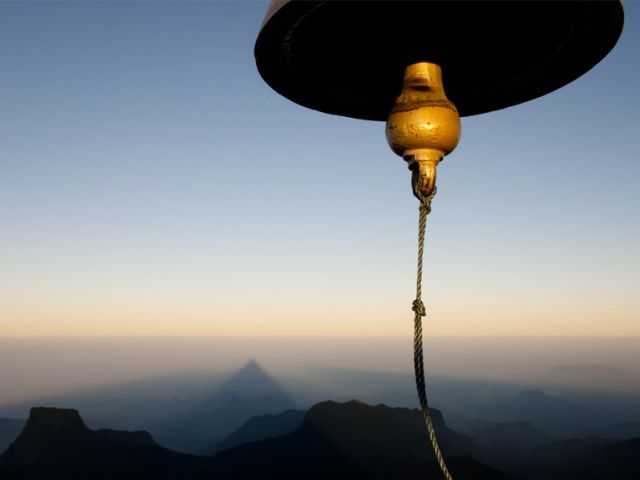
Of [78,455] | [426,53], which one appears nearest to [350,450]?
[78,455]

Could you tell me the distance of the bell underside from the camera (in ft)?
6.05

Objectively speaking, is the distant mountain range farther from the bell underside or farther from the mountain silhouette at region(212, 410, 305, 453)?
the bell underside

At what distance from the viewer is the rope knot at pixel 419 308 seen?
2.00m

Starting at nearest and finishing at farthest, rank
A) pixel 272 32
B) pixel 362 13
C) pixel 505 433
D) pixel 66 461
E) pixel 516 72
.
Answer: pixel 272 32
pixel 362 13
pixel 516 72
pixel 66 461
pixel 505 433

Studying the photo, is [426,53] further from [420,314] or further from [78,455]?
[78,455]

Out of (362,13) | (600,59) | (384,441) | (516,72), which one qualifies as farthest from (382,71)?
(384,441)

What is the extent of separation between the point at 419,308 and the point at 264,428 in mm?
193597

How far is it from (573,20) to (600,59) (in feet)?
0.77

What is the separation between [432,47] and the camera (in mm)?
2133

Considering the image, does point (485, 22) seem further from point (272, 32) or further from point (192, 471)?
point (192, 471)

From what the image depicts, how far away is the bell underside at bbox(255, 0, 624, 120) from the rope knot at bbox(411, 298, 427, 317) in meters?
1.01

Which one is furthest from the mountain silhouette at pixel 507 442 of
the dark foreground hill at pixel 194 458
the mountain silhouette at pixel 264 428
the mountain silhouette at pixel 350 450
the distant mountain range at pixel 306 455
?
the mountain silhouette at pixel 264 428

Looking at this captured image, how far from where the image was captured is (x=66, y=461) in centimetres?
7562

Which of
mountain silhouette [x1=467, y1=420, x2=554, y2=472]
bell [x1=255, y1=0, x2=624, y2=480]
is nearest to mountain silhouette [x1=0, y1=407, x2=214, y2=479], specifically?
mountain silhouette [x1=467, y1=420, x2=554, y2=472]
